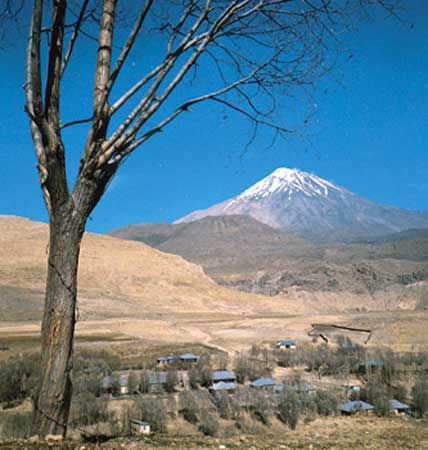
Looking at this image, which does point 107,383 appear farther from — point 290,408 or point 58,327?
point 58,327

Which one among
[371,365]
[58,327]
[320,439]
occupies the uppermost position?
[58,327]

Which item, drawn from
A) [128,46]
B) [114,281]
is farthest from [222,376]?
[114,281]

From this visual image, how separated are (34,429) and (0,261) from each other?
72.8 metres

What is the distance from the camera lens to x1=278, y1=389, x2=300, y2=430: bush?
13805 mm

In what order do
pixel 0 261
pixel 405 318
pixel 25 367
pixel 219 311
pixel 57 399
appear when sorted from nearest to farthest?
pixel 57 399 < pixel 25 367 < pixel 405 318 < pixel 219 311 < pixel 0 261

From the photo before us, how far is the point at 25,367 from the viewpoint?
63.6 ft

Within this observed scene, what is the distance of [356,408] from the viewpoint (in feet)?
48.1

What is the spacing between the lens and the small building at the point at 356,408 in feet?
48.0

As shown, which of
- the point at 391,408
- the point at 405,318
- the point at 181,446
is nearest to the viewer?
the point at 181,446

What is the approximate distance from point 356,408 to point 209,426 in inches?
190

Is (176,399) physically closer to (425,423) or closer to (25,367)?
(25,367)

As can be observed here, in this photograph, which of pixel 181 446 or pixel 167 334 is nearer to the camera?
pixel 181 446


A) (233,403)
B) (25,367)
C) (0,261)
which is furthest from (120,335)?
(0,261)

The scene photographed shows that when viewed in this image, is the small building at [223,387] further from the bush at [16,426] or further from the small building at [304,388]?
the bush at [16,426]
